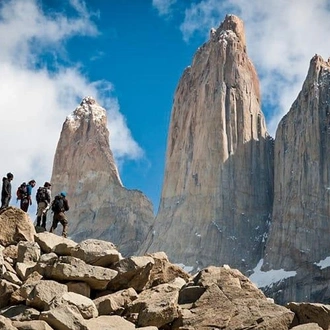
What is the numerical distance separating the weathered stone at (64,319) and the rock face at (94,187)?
110480 millimetres

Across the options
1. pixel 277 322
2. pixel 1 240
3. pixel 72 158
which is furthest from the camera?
pixel 72 158

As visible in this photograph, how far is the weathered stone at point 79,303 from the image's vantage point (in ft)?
56.4

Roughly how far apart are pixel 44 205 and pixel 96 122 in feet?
387

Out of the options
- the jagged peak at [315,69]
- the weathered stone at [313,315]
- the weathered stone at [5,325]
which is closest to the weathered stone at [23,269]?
the weathered stone at [5,325]

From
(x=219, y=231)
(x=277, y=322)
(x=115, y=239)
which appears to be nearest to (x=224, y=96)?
(x=219, y=231)

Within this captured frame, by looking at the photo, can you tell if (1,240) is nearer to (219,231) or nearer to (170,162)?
(219,231)

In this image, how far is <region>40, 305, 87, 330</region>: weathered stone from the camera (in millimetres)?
16250

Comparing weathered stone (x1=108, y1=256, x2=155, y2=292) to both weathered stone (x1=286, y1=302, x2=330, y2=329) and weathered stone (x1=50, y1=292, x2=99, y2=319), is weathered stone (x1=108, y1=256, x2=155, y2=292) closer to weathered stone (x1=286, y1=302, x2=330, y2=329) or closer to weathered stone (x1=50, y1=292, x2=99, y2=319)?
weathered stone (x1=50, y1=292, x2=99, y2=319)

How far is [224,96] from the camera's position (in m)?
118

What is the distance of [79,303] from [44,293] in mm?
959

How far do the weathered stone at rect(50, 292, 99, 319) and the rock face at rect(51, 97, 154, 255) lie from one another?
10910 cm

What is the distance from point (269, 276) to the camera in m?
100

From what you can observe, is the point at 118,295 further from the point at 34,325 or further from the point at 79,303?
the point at 34,325

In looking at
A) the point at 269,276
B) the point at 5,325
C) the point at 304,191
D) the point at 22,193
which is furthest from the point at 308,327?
the point at 304,191
